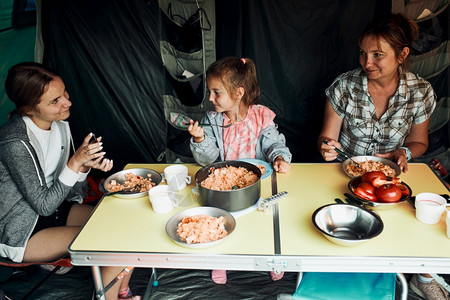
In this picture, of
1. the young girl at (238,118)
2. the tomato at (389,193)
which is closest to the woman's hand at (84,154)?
the young girl at (238,118)

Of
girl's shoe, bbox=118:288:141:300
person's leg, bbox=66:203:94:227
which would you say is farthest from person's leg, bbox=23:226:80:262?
girl's shoe, bbox=118:288:141:300

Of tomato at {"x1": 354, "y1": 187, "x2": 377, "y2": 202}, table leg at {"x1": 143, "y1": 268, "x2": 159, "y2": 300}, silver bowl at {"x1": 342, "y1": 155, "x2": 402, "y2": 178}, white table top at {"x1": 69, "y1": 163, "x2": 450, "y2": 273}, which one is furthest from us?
table leg at {"x1": 143, "y1": 268, "x2": 159, "y2": 300}

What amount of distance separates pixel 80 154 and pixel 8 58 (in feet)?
6.14

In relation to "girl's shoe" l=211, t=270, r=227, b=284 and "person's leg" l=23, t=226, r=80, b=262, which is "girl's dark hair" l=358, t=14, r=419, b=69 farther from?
"person's leg" l=23, t=226, r=80, b=262

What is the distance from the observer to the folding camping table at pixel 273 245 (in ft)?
4.36

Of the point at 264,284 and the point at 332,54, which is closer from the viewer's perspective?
the point at 264,284

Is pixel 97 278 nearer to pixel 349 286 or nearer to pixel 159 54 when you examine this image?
pixel 349 286

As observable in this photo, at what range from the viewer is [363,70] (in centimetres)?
254

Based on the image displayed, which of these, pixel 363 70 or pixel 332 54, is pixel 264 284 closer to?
pixel 363 70

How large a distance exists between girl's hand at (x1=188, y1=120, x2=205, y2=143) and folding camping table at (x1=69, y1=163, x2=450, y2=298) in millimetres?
448

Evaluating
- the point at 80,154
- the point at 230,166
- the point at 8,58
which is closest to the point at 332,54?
the point at 230,166

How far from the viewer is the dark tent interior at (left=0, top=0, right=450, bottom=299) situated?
3018 mm

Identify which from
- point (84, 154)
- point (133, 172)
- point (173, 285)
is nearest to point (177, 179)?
point (133, 172)

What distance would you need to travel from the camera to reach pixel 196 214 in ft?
5.26
